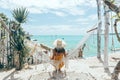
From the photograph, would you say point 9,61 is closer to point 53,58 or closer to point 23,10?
point 23,10

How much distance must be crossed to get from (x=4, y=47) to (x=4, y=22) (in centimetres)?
84

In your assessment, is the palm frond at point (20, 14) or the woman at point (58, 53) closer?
the woman at point (58, 53)

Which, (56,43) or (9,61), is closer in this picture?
(56,43)

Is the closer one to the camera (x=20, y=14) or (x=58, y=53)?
(x=58, y=53)

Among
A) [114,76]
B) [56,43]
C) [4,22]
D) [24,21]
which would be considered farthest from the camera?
[24,21]

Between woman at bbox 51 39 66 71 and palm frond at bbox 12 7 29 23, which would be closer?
woman at bbox 51 39 66 71

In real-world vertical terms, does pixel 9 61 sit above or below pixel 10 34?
below

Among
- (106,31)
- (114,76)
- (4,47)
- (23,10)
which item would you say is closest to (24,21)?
(23,10)

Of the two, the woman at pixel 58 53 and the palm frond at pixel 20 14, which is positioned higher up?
the palm frond at pixel 20 14

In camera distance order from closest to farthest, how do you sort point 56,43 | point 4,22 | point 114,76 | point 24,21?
1. point 114,76
2. point 56,43
3. point 4,22
4. point 24,21

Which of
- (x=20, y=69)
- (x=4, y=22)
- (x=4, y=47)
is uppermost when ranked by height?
(x=4, y=22)

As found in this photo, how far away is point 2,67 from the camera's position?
939cm

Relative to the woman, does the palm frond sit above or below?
above

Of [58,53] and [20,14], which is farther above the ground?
[20,14]
